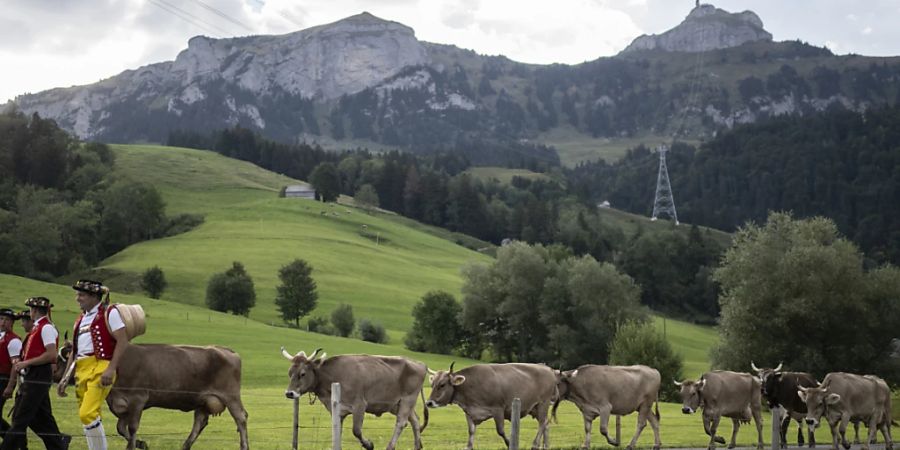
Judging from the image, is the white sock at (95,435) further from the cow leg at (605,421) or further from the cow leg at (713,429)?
the cow leg at (713,429)

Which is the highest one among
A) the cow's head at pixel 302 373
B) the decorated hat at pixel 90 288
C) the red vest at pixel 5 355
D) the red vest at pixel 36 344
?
the decorated hat at pixel 90 288

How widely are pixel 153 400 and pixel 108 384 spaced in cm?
343

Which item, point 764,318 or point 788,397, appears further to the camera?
point 764,318

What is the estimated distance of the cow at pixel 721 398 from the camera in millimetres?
28406

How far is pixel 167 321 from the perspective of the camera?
242 feet

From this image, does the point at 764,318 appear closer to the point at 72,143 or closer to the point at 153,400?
the point at 153,400

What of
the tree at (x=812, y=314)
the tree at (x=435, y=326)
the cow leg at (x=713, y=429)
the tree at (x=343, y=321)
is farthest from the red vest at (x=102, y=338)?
the tree at (x=435, y=326)

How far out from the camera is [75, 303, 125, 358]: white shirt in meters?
15.6

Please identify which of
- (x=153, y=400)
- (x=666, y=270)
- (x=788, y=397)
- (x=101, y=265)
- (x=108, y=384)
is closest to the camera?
(x=108, y=384)

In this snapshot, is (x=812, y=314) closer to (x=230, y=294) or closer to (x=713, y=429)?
(x=713, y=429)

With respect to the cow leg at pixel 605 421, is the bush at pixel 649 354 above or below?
below

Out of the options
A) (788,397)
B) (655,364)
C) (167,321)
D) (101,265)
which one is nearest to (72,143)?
(101,265)

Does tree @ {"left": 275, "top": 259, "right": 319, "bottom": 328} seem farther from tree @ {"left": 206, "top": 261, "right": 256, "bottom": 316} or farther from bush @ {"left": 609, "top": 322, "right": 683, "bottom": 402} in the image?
bush @ {"left": 609, "top": 322, "right": 683, "bottom": 402}

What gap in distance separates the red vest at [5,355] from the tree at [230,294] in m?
→ 77.5
